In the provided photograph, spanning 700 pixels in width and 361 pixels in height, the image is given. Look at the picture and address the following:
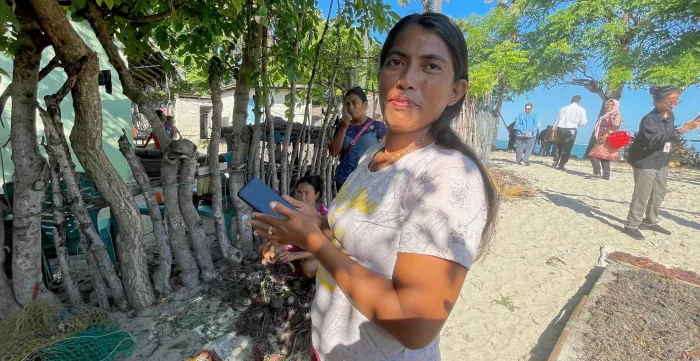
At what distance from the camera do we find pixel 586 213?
632 cm

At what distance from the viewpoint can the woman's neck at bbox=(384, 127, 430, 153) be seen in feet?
3.50

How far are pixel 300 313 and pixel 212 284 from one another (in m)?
1.12

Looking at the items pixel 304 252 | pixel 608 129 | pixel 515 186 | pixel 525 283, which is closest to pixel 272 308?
pixel 304 252

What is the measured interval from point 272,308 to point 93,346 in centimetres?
128

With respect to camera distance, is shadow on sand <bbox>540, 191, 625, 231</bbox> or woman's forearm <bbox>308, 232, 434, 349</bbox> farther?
shadow on sand <bbox>540, 191, 625, 231</bbox>

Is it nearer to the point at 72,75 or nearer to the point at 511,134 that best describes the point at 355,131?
the point at 72,75

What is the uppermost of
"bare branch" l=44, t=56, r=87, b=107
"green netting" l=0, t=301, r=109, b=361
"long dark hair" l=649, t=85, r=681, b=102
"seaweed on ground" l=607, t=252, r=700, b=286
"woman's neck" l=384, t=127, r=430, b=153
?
"long dark hair" l=649, t=85, r=681, b=102

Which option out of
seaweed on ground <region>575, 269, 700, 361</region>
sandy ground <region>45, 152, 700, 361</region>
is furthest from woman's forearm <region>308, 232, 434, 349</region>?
seaweed on ground <region>575, 269, 700, 361</region>

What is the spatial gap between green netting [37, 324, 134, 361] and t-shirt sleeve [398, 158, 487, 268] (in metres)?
2.63

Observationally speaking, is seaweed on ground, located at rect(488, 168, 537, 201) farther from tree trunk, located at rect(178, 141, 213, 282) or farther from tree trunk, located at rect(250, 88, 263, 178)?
tree trunk, located at rect(178, 141, 213, 282)

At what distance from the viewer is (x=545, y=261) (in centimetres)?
434

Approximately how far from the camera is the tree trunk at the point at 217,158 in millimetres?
3213

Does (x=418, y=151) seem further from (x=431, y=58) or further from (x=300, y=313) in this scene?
(x=300, y=313)

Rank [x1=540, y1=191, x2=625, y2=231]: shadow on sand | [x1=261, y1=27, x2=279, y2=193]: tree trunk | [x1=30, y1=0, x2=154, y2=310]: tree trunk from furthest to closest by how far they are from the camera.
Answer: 1. [x1=540, y1=191, x2=625, y2=231]: shadow on sand
2. [x1=261, y1=27, x2=279, y2=193]: tree trunk
3. [x1=30, y1=0, x2=154, y2=310]: tree trunk
